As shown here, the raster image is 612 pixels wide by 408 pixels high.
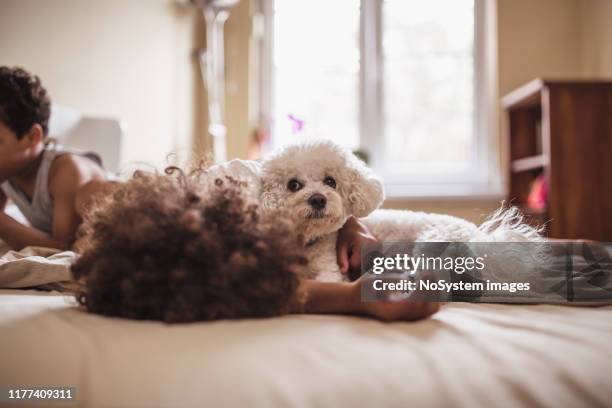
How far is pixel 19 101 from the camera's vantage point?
5.11 ft

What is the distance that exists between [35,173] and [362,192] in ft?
3.56

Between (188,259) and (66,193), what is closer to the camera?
(188,259)

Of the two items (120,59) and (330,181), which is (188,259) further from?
(120,59)

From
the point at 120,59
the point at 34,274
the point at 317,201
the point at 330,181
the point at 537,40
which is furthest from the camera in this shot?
the point at 537,40

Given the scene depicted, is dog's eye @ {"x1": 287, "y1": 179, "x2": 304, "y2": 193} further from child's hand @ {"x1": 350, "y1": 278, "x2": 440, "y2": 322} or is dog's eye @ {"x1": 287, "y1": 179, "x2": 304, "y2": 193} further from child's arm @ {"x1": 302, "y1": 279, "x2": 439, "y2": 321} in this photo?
child's hand @ {"x1": 350, "y1": 278, "x2": 440, "y2": 322}

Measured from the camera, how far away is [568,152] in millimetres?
2992

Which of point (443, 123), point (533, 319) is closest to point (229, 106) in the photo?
point (443, 123)

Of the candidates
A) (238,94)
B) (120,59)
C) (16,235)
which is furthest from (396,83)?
(16,235)

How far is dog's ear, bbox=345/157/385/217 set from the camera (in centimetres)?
137

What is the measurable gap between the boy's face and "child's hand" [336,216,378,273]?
100 centimetres

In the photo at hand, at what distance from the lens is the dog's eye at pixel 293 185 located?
4.40ft

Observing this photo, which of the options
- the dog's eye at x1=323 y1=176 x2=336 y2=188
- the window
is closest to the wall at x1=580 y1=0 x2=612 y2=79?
the window

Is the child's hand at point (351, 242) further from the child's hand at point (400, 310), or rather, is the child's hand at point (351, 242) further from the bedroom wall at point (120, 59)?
the bedroom wall at point (120, 59)

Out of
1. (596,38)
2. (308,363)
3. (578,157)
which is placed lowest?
(308,363)
